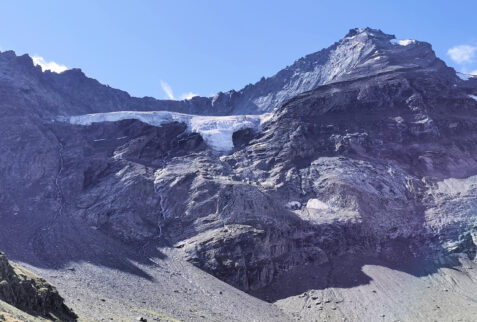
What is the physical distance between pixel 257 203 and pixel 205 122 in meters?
58.3

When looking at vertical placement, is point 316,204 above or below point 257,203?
above

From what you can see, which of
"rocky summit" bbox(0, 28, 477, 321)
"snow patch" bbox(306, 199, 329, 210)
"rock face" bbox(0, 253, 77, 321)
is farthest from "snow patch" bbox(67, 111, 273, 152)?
"rock face" bbox(0, 253, 77, 321)

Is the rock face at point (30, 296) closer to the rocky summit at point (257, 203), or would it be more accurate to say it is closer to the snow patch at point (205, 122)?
the rocky summit at point (257, 203)

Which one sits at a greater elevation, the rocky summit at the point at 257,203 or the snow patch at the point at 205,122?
the snow patch at the point at 205,122

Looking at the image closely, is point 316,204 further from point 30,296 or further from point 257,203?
point 30,296

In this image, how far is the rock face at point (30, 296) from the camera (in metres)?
43.7

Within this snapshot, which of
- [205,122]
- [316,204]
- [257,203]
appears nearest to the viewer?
[257,203]

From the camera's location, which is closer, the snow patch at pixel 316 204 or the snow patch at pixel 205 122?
the snow patch at pixel 316 204

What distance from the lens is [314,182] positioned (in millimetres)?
117438

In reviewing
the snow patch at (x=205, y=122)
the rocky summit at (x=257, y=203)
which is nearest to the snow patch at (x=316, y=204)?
the rocky summit at (x=257, y=203)

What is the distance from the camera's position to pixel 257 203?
104 m

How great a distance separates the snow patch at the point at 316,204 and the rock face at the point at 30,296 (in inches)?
2699

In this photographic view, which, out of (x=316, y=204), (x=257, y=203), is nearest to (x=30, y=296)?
(x=257, y=203)

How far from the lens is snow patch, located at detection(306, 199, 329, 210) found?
4326 inches
